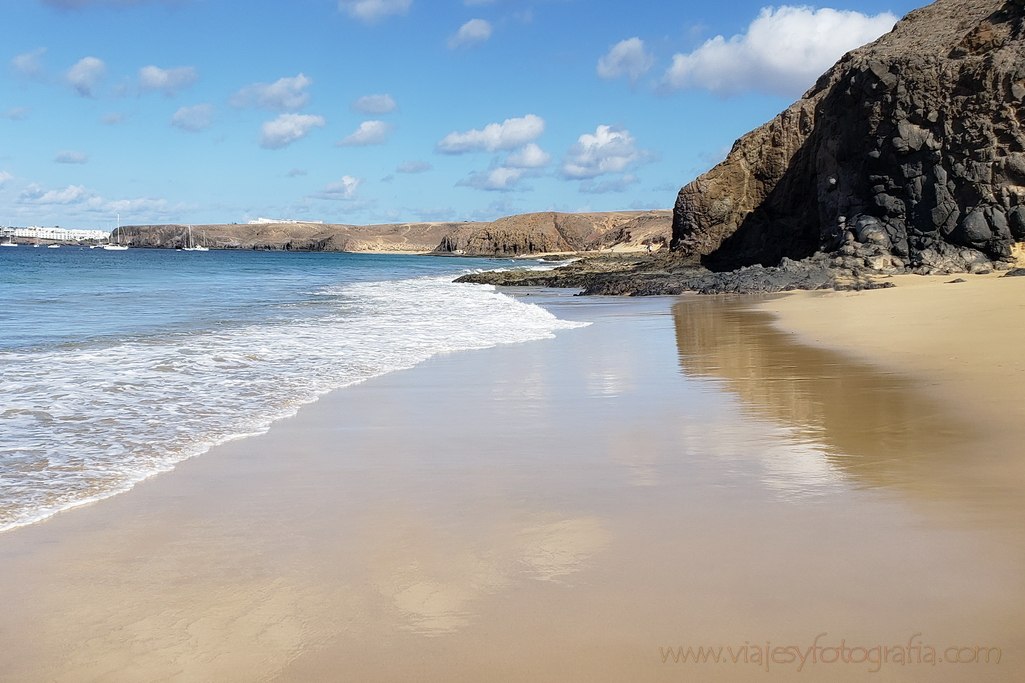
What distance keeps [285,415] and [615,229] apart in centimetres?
12147

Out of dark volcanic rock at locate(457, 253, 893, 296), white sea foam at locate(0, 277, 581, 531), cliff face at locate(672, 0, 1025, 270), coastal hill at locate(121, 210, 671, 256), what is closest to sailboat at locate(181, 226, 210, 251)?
coastal hill at locate(121, 210, 671, 256)

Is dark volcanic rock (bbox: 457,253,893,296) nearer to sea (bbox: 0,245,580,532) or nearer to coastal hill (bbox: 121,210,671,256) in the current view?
sea (bbox: 0,245,580,532)

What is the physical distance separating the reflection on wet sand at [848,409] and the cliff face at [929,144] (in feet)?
46.7

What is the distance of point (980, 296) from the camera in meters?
15.0

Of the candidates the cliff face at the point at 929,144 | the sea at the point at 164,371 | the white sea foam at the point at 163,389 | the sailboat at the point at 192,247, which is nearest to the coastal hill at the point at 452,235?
the sailboat at the point at 192,247

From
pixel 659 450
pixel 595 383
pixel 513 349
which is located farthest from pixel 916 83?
pixel 659 450

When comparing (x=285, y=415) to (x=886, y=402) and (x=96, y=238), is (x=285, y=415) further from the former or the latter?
(x=96, y=238)

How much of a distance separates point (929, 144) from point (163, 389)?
2224 cm

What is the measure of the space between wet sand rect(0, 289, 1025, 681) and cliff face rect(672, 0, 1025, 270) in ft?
62.8

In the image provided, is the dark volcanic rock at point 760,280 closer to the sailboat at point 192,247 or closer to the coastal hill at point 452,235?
the coastal hill at point 452,235

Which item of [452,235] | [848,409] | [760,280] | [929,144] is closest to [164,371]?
[848,409]

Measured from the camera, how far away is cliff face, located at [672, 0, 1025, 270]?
22297 millimetres

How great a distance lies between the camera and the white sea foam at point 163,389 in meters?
4.86

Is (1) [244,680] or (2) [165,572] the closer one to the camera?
(1) [244,680]
